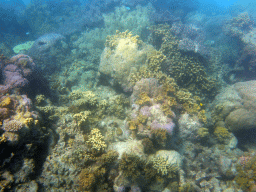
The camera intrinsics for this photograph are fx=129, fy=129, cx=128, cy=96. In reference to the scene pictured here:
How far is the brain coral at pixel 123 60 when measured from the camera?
23.9ft

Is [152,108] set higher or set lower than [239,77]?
lower

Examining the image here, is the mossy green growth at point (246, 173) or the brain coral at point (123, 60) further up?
the brain coral at point (123, 60)

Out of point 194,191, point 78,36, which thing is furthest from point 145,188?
point 78,36

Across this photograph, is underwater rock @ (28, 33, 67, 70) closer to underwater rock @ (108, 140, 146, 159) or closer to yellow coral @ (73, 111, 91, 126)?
yellow coral @ (73, 111, 91, 126)

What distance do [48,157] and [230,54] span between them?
48.3ft

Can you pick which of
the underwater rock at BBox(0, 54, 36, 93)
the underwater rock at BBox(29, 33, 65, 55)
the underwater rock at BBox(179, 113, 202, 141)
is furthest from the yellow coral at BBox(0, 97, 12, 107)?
the underwater rock at BBox(29, 33, 65, 55)

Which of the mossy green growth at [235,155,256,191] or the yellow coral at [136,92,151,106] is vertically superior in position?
the yellow coral at [136,92,151,106]

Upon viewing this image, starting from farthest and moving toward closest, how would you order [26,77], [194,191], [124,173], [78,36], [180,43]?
[78,36] → [180,43] → [26,77] → [194,191] → [124,173]

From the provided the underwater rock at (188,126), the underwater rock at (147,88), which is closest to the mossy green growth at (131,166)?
the underwater rock at (188,126)

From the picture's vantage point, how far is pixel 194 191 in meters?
4.99

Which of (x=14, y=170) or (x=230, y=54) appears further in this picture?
(x=230, y=54)

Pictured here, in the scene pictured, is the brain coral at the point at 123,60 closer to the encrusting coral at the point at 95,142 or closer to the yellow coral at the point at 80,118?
the yellow coral at the point at 80,118

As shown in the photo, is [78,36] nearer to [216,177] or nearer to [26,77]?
[26,77]

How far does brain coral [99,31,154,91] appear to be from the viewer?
728cm
